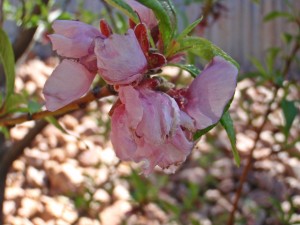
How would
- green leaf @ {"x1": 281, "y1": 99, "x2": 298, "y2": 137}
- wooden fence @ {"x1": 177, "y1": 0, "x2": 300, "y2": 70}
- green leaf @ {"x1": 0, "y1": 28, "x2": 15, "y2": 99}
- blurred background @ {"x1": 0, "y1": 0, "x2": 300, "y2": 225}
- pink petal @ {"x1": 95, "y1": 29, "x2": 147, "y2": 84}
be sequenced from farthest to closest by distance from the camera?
1. wooden fence @ {"x1": 177, "y1": 0, "x2": 300, "y2": 70}
2. blurred background @ {"x1": 0, "y1": 0, "x2": 300, "y2": 225}
3. green leaf @ {"x1": 281, "y1": 99, "x2": 298, "y2": 137}
4. green leaf @ {"x1": 0, "y1": 28, "x2": 15, "y2": 99}
5. pink petal @ {"x1": 95, "y1": 29, "x2": 147, "y2": 84}

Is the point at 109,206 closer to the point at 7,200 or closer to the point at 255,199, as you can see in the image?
the point at 7,200

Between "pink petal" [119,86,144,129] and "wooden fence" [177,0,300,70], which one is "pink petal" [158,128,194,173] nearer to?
"pink petal" [119,86,144,129]

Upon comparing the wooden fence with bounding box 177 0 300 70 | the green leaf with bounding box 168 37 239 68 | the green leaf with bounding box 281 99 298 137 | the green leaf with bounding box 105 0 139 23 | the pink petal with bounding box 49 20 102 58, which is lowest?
the wooden fence with bounding box 177 0 300 70

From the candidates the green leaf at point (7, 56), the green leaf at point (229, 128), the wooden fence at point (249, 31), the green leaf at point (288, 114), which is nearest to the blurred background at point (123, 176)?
the green leaf at point (288, 114)

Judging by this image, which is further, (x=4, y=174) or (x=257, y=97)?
(x=257, y=97)

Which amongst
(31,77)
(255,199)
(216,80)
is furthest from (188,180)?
(216,80)

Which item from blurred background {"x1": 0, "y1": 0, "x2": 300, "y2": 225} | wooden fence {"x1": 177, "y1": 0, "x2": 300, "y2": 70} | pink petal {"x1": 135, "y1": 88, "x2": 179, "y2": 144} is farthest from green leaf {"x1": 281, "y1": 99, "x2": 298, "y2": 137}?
wooden fence {"x1": 177, "y1": 0, "x2": 300, "y2": 70}

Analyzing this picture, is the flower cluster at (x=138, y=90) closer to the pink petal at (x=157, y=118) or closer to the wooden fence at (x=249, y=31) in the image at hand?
the pink petal at (x=157, y=118)

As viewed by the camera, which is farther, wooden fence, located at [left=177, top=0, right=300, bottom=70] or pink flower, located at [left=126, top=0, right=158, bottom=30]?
wooden fence, located at [left=177, top=0, right=300, bottom=70]

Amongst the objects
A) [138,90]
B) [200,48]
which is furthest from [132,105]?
[200,48]
